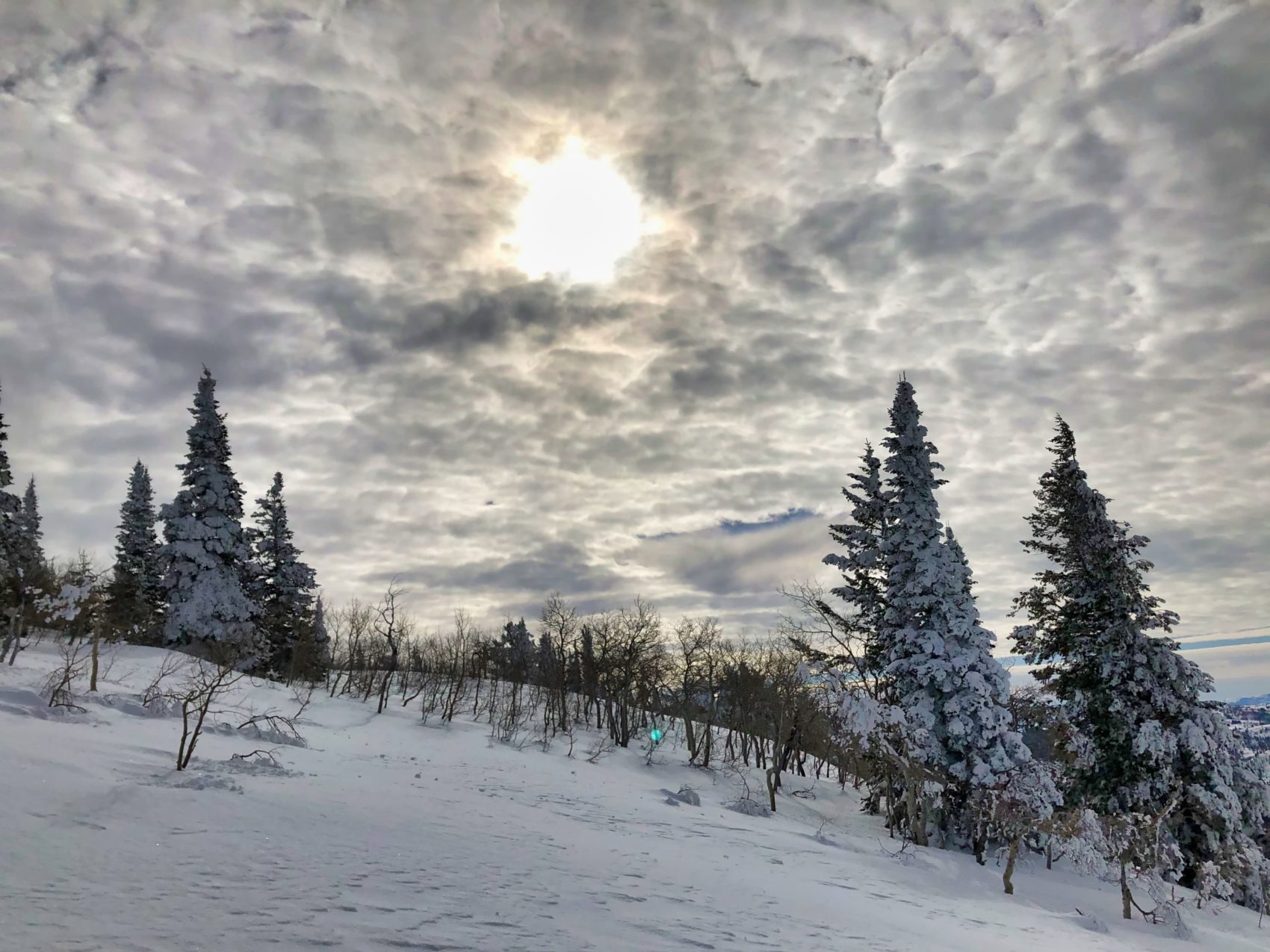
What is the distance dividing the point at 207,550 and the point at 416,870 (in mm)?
35208

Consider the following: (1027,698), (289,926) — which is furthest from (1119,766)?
(289,926)

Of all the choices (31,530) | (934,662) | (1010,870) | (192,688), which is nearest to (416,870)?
(192,688)

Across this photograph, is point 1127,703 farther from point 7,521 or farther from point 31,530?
point 31,530

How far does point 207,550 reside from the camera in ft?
126

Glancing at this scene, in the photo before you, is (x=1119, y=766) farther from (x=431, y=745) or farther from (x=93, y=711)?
(x=93, y=711)

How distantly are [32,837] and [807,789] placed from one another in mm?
39486

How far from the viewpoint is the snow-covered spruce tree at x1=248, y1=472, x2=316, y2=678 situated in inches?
1900

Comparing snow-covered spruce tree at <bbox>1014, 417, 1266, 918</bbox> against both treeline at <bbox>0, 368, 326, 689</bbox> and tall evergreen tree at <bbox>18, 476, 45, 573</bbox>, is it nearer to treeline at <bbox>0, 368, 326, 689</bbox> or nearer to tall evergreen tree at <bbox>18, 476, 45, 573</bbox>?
treeline at <bbox>0, 368, 326, 689</bbox>

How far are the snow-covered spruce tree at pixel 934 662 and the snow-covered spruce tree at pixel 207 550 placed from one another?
3213cm

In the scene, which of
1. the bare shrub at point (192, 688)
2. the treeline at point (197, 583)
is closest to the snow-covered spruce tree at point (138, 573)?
the treeline at point (197, 583)

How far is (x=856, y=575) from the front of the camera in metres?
31.0

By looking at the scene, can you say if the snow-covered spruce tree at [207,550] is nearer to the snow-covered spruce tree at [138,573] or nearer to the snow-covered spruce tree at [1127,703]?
the snow-covered spruce tree at [138,573]

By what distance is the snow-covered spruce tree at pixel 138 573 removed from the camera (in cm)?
4097

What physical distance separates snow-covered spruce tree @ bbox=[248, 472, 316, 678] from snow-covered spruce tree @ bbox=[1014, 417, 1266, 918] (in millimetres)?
44108
